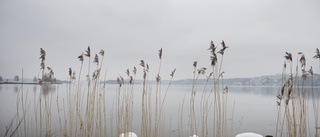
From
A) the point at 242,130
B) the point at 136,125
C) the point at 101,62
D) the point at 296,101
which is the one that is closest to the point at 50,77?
the point at 101,62

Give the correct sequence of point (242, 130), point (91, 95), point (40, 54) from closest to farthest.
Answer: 1. point (40, 54)
2. point (91, 95)
3. point (242, 130)

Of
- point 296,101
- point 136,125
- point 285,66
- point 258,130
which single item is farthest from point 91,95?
point 258,130

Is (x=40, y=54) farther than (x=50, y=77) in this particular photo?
No

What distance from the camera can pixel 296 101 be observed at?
294 cm

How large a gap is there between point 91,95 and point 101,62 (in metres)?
0.57

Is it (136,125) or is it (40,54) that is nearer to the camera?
(40,54)

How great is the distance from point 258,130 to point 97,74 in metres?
7.24

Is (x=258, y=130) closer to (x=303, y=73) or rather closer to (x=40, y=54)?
(x=303, y=73)

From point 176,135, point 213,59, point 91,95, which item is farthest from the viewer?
point 176,135

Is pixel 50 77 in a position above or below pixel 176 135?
above

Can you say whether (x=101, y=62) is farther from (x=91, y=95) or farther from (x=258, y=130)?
(x=258, y=130)

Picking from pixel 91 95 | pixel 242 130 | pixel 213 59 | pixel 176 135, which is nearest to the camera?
pixel 213 59

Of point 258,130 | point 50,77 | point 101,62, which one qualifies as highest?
point 101,62

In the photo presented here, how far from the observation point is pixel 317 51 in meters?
2.63
